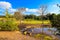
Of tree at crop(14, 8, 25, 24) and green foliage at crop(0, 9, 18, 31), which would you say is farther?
tree at crop(14, 8, 25, 24)

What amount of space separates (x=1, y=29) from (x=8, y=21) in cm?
102

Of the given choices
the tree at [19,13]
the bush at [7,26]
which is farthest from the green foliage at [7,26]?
the tree at [19,13]

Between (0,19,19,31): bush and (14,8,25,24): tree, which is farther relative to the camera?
(14,8,25,24): tree

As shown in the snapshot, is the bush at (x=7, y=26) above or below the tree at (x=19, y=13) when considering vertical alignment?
below

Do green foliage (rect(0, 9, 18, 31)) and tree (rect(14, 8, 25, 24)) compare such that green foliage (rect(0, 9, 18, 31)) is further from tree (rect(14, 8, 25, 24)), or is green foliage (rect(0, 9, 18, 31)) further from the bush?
tree (rect(14, 8, 25, 24))

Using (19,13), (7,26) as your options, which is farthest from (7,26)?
(19,13)

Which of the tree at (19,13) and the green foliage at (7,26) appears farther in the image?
the tree at (19,13)

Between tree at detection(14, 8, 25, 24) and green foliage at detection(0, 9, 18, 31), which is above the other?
tree at detection(14, 8, 25, 24)

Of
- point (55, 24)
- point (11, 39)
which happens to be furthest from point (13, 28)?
point (55, 24)

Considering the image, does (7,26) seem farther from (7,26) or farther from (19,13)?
(19,13)

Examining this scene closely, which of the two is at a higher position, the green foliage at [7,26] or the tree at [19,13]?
the tree at [19,13]

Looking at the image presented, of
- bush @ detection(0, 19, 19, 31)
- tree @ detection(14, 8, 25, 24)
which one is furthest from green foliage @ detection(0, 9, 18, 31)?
tree @ detection(14, 8, 25, 24)

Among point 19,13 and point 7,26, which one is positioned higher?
point 19,13

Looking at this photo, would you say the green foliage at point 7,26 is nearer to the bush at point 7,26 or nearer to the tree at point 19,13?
the bush at point 7,26
